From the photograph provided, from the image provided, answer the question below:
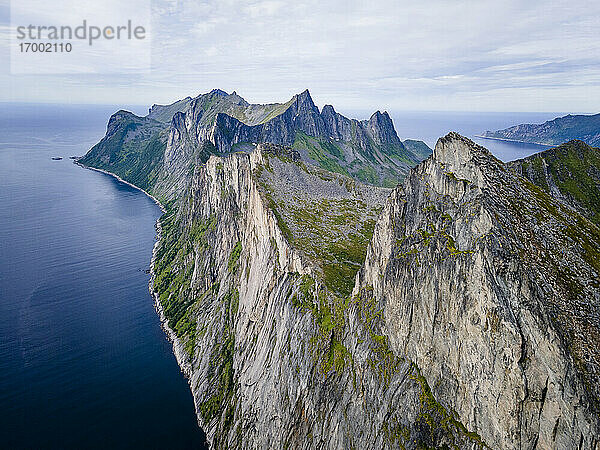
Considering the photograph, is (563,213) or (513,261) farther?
(563,213)

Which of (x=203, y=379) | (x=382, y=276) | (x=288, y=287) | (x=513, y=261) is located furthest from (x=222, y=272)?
(x=513, y=261)

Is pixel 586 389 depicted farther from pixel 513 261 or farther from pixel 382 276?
pixel 382 276

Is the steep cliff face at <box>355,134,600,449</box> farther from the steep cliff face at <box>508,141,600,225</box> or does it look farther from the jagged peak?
the steep cliff face at <box>508,141,600,225</box>

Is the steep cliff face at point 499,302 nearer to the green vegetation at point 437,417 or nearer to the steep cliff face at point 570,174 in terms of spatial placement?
the green vegetation at point 437,417

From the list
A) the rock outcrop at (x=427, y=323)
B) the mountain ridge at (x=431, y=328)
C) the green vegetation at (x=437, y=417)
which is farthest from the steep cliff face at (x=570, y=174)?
the green vegetation at (x=437, y=417)

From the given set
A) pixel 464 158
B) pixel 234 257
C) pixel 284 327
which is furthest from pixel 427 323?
pixel 234 257

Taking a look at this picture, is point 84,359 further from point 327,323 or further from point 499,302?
point 499,302
